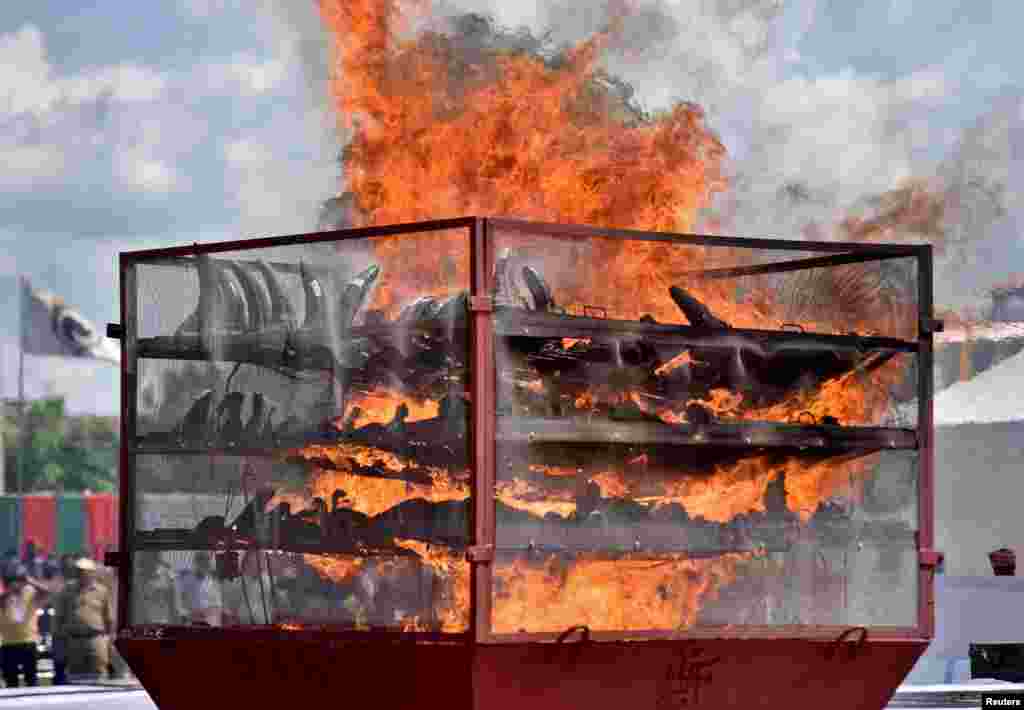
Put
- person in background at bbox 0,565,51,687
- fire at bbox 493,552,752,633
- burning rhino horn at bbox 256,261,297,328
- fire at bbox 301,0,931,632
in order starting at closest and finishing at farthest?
Result: fire at bbox 493,552,752,633, fire at bbox 301,0,931,632, burning rhino horn at bbox 256,261,297,328, person in background at bbox 0,565,51,687

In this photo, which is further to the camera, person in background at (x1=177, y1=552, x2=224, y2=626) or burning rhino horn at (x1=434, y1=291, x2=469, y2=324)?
person in background at (x1=177, y1=552, x2=224, y2=626)

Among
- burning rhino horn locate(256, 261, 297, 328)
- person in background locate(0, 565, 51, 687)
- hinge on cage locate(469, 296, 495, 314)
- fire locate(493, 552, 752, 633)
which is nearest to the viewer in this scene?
hinge on cage locate(469, 296, 495, 314)

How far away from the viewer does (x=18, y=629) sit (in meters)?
19.0

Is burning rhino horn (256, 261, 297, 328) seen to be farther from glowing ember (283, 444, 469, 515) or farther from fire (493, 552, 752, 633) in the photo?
fire (493, 552, 752, 633)

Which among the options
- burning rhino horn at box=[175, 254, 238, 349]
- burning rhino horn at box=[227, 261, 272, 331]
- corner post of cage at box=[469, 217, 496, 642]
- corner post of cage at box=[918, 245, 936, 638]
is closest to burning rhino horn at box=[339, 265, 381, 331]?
burning rhino horn at box=[227, 261, 272, 331]

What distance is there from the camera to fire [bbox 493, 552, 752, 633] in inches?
361

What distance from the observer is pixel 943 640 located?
16.6 meters

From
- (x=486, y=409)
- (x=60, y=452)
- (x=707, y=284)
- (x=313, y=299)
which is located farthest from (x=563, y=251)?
(x=60, y=452)

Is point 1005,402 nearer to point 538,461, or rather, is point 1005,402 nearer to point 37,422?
point 538,461

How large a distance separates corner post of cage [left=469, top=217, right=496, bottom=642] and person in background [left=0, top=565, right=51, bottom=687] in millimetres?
10895

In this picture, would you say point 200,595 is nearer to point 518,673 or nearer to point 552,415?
point 518,673

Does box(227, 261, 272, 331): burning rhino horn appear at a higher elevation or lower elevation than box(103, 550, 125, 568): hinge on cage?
higher

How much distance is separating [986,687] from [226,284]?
833 cm

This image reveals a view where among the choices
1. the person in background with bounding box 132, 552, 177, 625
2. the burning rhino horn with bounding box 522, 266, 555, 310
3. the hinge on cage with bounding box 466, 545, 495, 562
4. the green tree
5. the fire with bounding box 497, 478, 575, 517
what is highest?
the burning rhino horn with bounding box 522, 266, 555, 310
